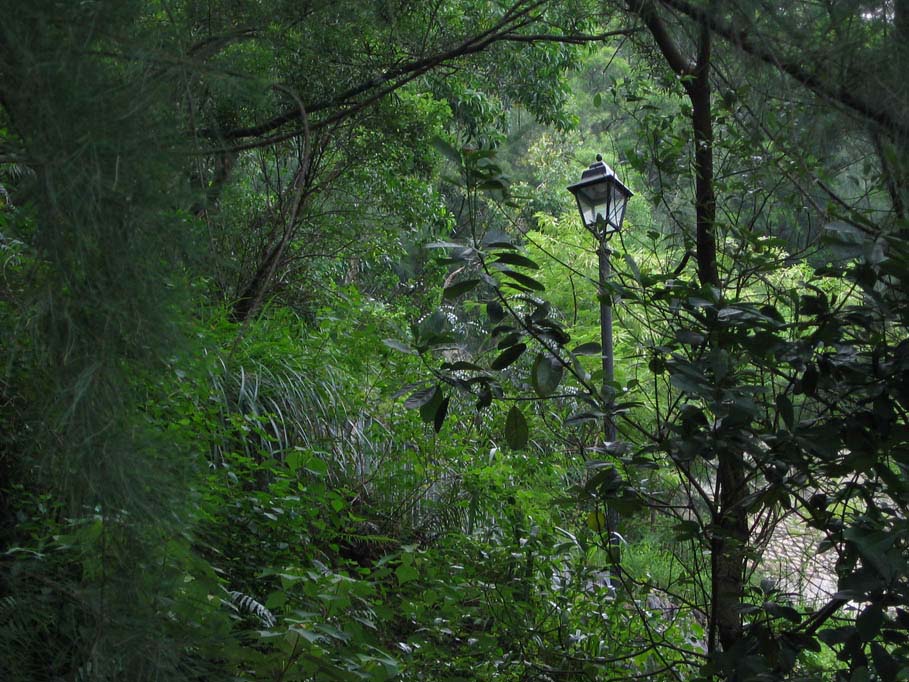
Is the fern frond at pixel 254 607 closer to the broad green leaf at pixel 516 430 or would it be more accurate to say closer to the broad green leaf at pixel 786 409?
the broad green leaf at pixel 516 430

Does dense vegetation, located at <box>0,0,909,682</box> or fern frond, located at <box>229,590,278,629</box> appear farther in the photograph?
fern frond, located at <box>229,590,278,629</box>

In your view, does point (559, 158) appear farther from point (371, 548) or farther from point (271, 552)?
point (271, 552)

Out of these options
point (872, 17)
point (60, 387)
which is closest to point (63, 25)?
point (60, 387)

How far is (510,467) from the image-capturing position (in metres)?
3.89

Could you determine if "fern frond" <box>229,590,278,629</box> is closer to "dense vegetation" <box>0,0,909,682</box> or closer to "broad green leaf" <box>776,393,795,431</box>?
"dense vegetation" <box>0,0,909,682</box>

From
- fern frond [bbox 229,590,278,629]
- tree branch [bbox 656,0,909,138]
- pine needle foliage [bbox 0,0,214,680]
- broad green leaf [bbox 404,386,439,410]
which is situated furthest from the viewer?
fern frond [bbox 229,590,278,629]

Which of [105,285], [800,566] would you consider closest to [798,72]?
[105,285]

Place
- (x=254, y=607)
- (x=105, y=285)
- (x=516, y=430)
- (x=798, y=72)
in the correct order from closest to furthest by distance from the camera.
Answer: (x=105, y=285)
(x=798, y=72)
(x=516, y=430)
(x=254, y=607)

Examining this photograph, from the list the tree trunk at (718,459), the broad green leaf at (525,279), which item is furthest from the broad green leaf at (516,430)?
the tree trunk at (718,459)

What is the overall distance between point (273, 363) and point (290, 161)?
11.7 ft

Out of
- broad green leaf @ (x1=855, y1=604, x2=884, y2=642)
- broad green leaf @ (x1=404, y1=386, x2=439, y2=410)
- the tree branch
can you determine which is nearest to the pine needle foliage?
broad green leaf @ (x1=404, y1=386, x2=439, y2=410)

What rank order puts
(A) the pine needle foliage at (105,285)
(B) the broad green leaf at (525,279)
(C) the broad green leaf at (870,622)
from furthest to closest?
(B) the broad green leaf at (525,279), (C) the broad green leaf at (870,622), (A) the pine needle foliage at (105,285)

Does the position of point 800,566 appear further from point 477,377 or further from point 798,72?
point 798,72

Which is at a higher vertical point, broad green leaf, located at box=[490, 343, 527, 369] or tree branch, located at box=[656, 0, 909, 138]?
tree branch, located at box=[656, 0, 909, 138]
